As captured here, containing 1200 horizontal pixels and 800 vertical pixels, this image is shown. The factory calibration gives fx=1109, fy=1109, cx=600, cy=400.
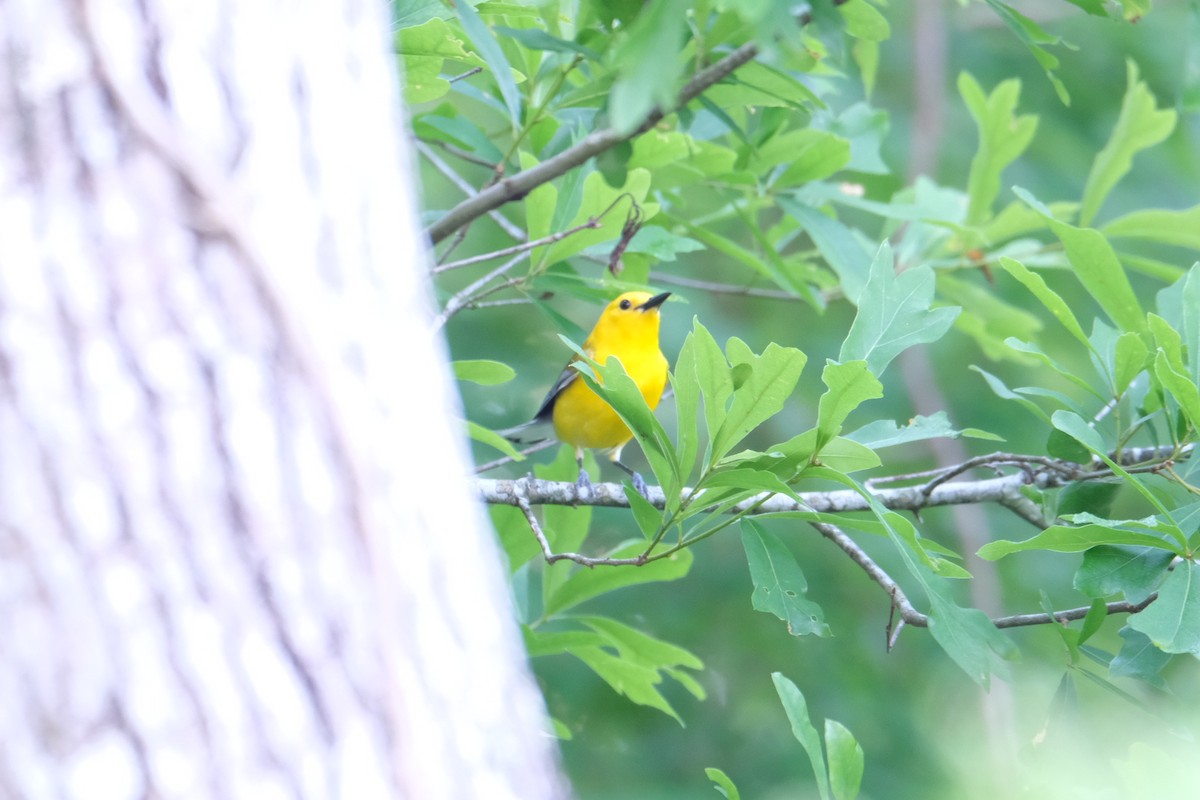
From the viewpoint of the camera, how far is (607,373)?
79.0 inches

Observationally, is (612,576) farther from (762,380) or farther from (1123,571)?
(1123,571)

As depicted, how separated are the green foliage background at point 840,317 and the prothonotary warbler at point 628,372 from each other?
0.32 meters

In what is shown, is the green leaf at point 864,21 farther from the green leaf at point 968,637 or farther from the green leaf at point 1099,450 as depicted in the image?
the green leaf at point 968,637

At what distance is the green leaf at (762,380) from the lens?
6.57 feet

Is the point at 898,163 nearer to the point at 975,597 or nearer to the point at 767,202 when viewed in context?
the point at 975,597

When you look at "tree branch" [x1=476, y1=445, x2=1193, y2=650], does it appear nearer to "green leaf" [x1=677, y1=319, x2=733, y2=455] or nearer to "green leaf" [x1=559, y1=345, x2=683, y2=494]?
"green leaf" [x1=559, y1=345, x2=683, y2=494]

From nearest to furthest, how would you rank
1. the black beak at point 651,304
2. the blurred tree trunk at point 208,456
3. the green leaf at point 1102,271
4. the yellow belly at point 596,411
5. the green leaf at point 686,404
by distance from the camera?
the blurred tree trunk at point 208,456 < the green leaf at point 686,404 < the green leaf at point 1102,271 < the black beak at point 651,304 < the yellow belly at point 596,411

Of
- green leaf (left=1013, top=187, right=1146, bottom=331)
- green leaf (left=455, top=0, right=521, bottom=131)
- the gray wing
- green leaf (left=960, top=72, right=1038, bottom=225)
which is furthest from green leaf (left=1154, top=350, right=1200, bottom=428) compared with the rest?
the gray wing

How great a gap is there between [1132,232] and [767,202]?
1.04 meters

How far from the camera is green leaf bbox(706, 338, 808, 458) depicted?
2.00 m

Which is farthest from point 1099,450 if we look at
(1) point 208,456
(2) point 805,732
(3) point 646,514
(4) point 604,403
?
(4) point 604,403

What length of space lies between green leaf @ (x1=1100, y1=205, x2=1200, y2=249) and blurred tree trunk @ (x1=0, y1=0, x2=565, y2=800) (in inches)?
101

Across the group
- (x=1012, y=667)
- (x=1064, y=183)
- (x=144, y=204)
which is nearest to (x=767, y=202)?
(x=1012, y=667)

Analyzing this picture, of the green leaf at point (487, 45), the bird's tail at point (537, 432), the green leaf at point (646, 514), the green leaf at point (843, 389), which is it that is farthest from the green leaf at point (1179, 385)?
the bird's tail at point (537, 432)
